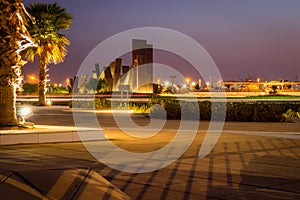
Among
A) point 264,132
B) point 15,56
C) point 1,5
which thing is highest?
point 1,5

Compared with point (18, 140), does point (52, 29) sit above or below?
above

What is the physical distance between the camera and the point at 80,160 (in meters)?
12.1

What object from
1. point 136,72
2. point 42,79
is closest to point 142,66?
point 136,72

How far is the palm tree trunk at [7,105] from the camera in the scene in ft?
53.4

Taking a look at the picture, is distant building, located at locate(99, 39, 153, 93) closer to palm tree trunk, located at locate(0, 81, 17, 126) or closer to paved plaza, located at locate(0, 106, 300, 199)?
palm tree trunk, located at locate(0, 81, 17, 126)

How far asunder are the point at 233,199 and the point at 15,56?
33.0 ft

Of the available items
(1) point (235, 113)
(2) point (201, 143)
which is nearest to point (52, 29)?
(1) point (235, 113)

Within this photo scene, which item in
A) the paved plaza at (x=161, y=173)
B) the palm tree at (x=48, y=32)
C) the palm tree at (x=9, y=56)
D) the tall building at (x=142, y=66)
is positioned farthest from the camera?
the tall building at (x=142, y=66)

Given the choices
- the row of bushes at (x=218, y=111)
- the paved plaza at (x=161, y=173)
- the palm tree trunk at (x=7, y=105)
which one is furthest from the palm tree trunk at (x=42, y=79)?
the paved plaza at (x=161, y=173)

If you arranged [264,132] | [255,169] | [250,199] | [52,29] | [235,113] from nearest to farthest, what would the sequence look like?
[250,199]
[255,169]
[264,132]
[235,113]
[52,29]

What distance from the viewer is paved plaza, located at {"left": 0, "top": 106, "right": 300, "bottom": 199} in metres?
7.43

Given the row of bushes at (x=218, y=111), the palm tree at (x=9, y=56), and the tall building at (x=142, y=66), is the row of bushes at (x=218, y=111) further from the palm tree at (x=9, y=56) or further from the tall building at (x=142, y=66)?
the tall building at (x=142, y=66)

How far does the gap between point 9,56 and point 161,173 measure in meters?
7.66

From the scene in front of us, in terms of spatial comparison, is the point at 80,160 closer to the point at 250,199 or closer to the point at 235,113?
the point at 250,199
